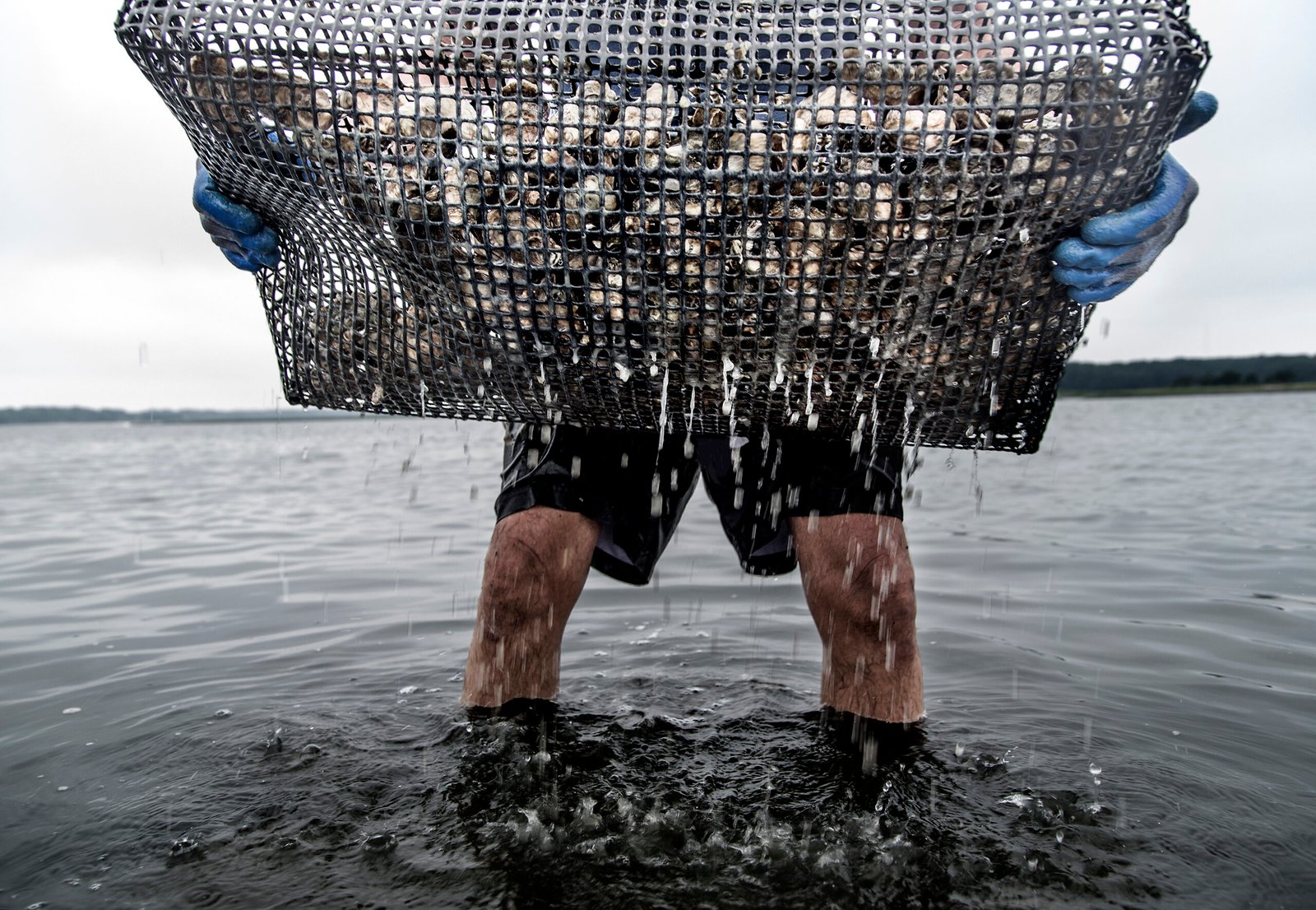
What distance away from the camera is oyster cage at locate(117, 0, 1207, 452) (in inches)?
72.8

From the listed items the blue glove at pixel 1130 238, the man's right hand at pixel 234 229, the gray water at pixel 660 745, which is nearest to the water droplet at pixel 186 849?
the gray water at pixel 660 745

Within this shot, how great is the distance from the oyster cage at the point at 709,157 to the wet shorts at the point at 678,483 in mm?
578

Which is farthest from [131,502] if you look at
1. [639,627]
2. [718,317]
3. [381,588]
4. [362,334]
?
[718,317]

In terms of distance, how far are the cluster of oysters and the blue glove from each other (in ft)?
0.26

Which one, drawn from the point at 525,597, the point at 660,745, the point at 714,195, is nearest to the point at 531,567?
the point at 525,597

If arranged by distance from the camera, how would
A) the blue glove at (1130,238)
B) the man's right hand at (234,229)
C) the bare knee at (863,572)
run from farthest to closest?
the bare knee at (863,572) → the man's right hand at (234,229) → the blue glove at (1130,238)

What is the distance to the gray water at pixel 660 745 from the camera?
2080 mm

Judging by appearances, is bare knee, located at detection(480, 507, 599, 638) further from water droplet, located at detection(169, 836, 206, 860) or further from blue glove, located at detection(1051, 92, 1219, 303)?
blue glove, located at detection(1051, 92, 1219, 303)

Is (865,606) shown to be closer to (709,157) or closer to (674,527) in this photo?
(674,527)

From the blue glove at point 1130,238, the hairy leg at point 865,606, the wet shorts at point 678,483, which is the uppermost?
the blue glove at point 1130,238

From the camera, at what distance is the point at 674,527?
3.13 meters

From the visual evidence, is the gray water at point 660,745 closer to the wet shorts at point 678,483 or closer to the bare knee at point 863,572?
the bare knee at point 863,572

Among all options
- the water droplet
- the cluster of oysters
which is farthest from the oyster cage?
the water droplet

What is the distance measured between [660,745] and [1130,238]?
6.20 feet
